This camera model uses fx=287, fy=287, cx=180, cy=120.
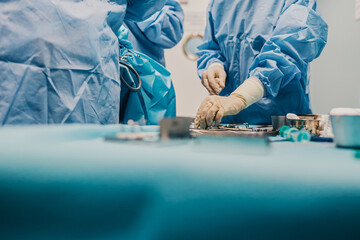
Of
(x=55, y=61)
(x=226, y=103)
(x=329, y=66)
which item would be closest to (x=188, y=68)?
(x=329, y=66)

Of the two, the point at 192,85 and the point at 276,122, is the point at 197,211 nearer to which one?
the point at 276,122

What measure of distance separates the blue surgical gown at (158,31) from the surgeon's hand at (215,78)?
0.38 metres

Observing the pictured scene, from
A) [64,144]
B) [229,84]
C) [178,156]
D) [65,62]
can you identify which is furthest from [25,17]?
[229,84]

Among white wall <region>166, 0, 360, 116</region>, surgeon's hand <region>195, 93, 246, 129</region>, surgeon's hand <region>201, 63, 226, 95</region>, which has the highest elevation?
white wall <region>166, 0, 360, 116</region>

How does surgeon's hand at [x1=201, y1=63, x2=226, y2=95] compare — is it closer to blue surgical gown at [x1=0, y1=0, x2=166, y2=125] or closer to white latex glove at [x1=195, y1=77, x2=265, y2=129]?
white latex glove at [x1=195, y1=77, x2=265, y2=129]

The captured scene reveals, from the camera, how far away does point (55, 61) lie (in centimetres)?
80

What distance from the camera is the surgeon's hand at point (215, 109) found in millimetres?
928

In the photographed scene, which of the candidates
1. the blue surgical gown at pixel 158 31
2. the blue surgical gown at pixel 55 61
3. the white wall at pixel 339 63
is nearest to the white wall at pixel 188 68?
the white wall at pixel 339 63

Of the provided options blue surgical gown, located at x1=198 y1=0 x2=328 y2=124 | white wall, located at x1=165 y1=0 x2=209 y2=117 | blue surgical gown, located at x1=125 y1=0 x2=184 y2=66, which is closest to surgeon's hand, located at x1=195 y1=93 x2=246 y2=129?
blue surgical gown, located at x1=198 y1=0 x2=328 y2=124

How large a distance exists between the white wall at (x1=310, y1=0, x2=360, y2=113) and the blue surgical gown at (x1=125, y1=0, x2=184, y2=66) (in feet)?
4.35

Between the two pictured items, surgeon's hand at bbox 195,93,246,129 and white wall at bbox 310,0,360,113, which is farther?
white wall at bbox 310,0,360,113

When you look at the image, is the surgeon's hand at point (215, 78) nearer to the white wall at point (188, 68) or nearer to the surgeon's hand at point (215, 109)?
the surgeon's hand at point (215, 109)

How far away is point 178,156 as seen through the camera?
1.02 ft

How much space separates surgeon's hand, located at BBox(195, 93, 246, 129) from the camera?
3.05 ft
